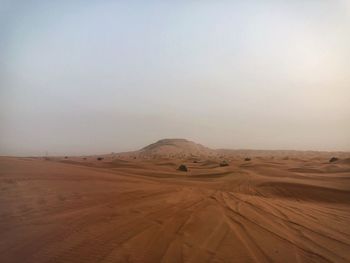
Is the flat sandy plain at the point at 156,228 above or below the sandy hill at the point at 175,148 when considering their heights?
below

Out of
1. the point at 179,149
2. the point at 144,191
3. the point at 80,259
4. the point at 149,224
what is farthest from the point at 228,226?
the point at 179,149

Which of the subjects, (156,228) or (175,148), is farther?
(175,148)

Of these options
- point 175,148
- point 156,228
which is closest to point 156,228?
point 156,228

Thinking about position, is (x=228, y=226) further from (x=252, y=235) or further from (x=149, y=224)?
(x=149, y=224)

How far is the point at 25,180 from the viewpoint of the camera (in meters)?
14.7

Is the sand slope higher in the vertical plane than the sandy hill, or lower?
lower

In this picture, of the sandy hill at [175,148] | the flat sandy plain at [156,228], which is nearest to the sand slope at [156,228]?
the flat sandy plain at [156,228]

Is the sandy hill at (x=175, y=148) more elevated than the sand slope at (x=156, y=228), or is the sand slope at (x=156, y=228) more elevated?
the sandy hill at (x=175, y=148)

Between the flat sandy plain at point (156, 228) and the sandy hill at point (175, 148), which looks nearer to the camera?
the flat sandy plain at point (156, 228)

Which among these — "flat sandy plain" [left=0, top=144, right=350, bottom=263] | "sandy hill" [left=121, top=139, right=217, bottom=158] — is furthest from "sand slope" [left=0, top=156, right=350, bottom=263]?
"sandy hill" [left=121, top=139, right=217, bottom=158]

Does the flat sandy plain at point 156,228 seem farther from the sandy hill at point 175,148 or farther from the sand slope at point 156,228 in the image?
the sandy hill at point 175,148

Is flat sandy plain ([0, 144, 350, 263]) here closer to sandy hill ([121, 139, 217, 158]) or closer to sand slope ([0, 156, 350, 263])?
sand slope ([0, 156, 350, 263])

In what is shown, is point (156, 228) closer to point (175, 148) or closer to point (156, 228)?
point (156, 228)

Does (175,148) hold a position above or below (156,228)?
above
